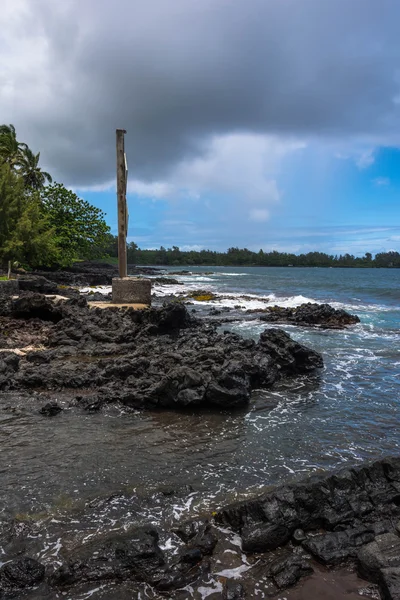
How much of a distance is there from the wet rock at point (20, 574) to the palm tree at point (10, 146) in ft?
143

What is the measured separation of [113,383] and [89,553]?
4.72 metres

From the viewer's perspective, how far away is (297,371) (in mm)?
10141

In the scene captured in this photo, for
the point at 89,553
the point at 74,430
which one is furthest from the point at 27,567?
the point at 74,430

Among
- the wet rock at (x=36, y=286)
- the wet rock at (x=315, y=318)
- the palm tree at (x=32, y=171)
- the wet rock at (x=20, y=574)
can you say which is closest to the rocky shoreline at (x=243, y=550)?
the wet rock at (x=20, y=574)

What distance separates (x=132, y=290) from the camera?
55.4ft

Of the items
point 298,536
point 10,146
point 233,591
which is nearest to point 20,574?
point 233,591

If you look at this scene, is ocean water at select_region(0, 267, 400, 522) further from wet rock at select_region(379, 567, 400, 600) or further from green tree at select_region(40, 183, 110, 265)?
green tree at select_region(40, 183, 110, 265)

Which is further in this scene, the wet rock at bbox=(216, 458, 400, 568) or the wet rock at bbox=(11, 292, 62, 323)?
the wet rock at bbox=(11, 292, 62, 323)

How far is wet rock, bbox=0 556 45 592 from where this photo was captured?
316 cm

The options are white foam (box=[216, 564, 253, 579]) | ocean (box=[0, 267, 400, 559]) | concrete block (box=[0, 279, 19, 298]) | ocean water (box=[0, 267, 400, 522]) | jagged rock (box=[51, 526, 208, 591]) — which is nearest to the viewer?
jagged rock (box=[51, 526, 208, 591])

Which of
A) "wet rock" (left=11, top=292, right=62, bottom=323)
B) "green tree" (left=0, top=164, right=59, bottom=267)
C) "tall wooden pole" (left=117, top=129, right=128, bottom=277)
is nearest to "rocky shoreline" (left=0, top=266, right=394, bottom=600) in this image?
"wet rock" (left=11, top=292, right=62, bottom=323)

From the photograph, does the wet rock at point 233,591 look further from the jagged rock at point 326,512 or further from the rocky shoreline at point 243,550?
the jagged rock at point 326,512

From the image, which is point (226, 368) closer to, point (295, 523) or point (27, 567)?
point (295, 523)

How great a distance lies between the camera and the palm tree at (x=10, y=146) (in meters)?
42.1
